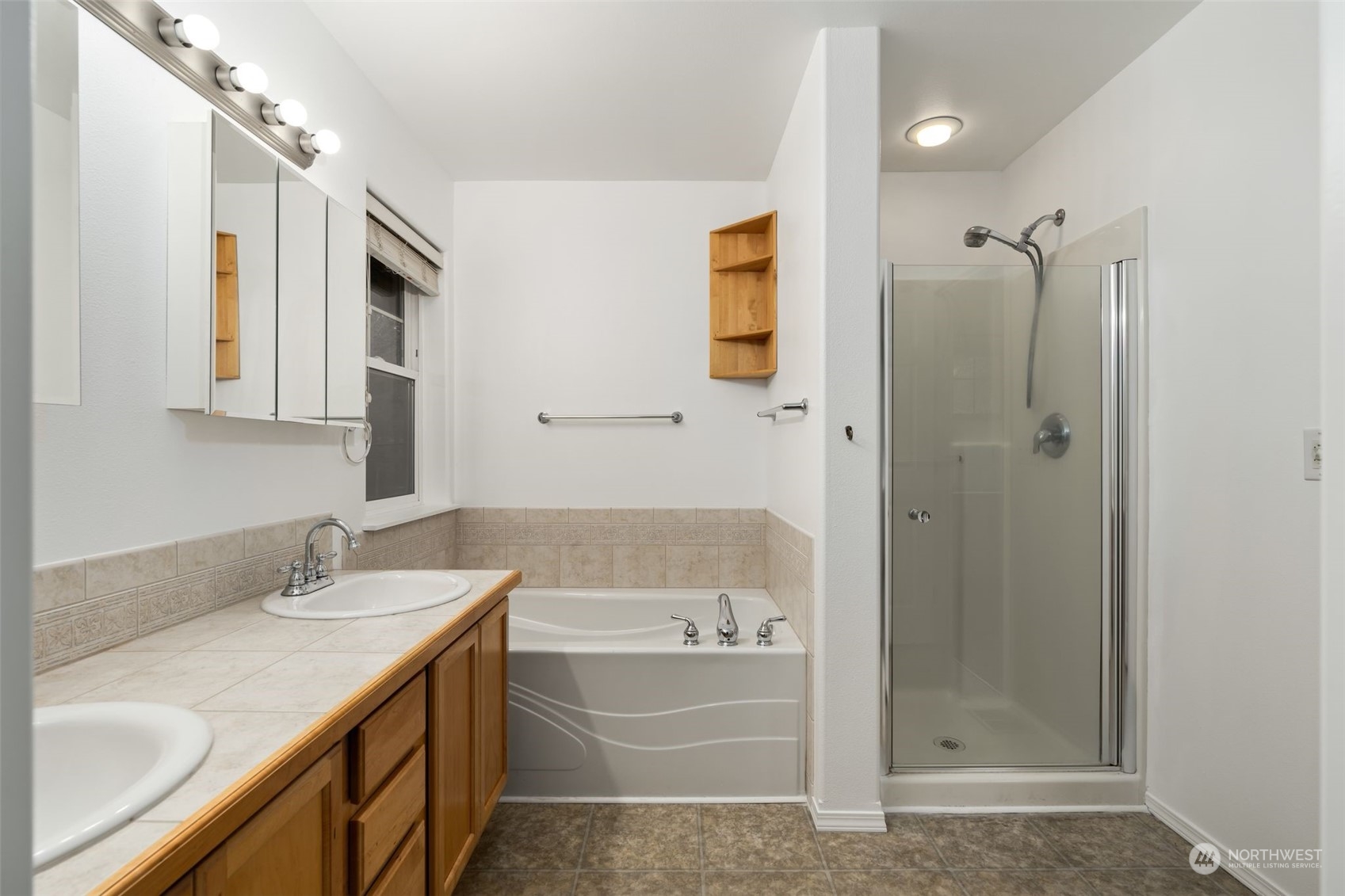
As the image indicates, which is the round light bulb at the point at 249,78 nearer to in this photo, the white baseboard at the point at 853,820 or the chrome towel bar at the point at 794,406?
the chrome towel bar at the point at 794,406

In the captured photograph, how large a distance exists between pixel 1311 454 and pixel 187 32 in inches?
107

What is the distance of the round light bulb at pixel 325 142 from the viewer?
1.79 metres

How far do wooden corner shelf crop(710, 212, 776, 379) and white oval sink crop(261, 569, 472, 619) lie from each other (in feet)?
5.60

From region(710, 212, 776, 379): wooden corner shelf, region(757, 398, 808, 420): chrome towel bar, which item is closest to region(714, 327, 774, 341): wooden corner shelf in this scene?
region(710, 212, 776, 379): wooden corner shelf

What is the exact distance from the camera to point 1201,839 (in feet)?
6.17

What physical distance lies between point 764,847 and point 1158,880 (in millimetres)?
1070

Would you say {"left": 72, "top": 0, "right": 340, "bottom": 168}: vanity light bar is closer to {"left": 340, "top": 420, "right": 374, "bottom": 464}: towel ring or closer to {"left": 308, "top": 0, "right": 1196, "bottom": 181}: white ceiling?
{"left": 308, "top": 0, "right": 1196, "bottom": 181}: white ceiling

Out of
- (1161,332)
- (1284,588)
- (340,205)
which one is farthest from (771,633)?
(340,205)

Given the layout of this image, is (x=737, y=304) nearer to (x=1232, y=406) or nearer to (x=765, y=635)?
(x=765, y=635)

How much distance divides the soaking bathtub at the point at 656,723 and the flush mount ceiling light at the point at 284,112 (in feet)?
5.63

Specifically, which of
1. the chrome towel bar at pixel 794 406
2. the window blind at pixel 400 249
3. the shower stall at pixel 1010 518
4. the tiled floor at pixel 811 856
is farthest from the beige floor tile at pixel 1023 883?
the window blind at pixel 400 249

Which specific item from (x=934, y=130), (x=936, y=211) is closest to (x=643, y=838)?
(x=934, y=130)

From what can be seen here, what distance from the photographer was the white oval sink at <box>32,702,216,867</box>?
0.79 metres

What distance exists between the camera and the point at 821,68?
78.6 inches
